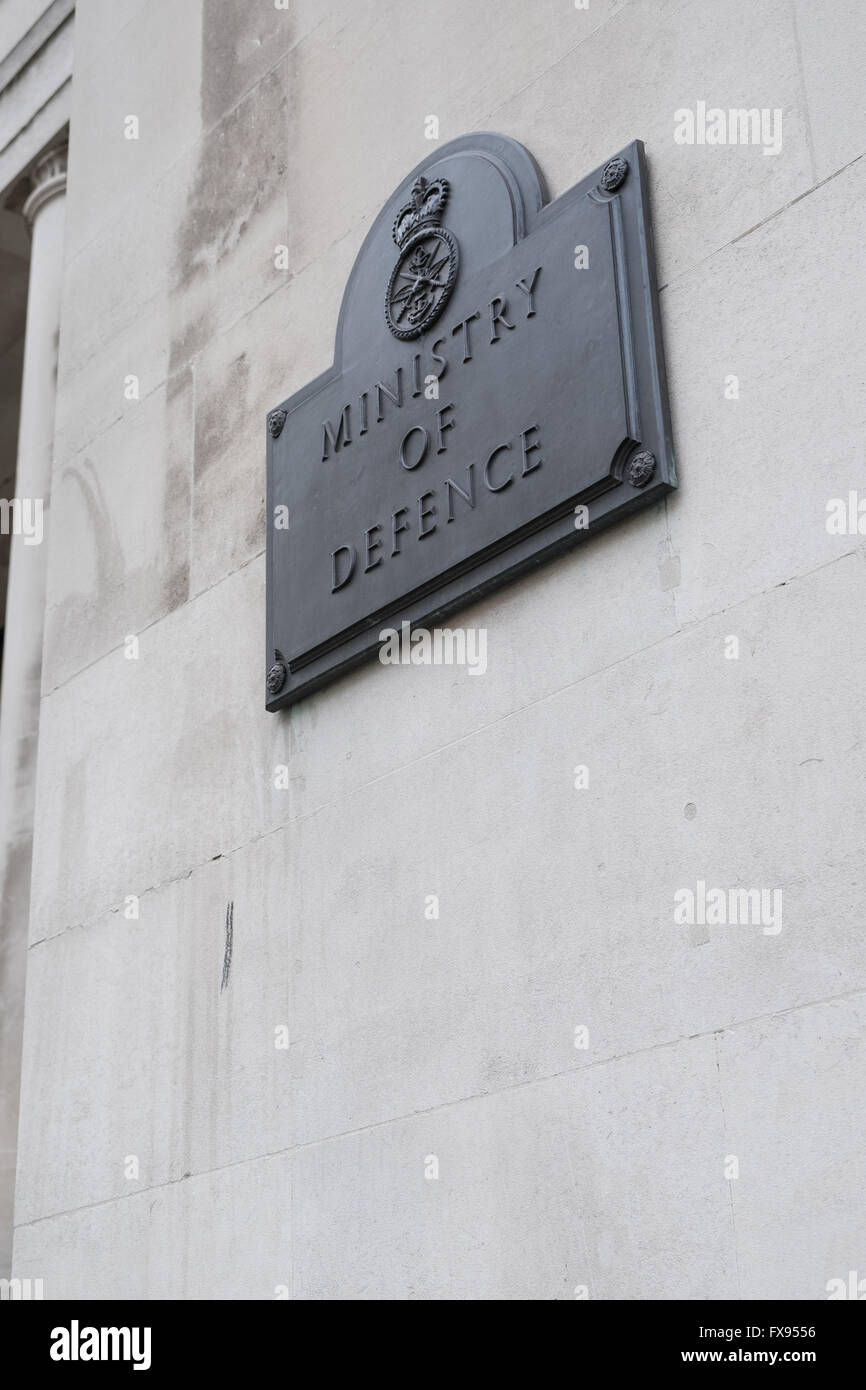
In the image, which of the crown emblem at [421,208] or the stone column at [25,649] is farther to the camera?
the stone column at [25,649]

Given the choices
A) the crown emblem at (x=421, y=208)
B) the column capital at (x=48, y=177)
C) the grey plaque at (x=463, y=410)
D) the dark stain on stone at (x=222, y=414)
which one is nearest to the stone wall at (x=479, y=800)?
the dark stain on stone at (x=222, y=414)

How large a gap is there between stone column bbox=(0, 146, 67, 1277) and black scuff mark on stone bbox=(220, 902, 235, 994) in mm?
2835

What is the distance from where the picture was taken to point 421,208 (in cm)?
768

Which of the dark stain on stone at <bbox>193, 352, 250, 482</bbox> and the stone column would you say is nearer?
the dark stain on stone at <bbox>193, 352, 250, 482</bbox>

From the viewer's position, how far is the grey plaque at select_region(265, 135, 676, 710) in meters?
6.45

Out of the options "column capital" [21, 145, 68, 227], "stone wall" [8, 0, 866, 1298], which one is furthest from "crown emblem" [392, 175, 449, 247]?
"column capital" [21, 145, 68, 227]

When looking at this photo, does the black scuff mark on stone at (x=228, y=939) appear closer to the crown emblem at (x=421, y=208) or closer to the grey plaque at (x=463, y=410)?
the grey plaque at (x=463, y=410)

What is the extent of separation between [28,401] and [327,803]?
5825 mm

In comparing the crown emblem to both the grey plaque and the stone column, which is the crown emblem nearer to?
the grey plaque

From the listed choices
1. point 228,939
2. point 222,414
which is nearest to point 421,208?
point 222,414

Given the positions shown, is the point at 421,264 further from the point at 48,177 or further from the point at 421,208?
the point at 48,177

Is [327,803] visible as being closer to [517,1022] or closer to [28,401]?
[517,1022]

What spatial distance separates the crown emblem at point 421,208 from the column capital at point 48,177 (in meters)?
5.62

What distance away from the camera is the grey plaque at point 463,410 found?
6.45m
